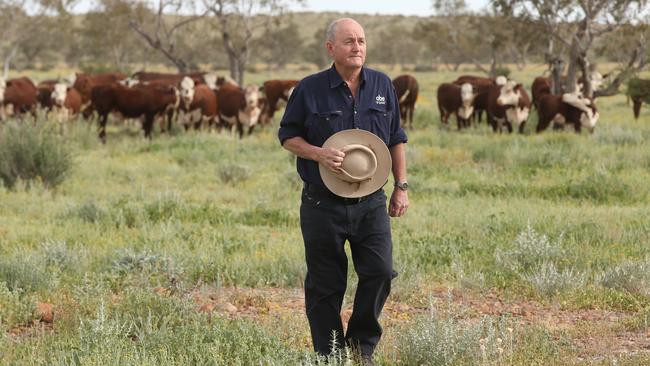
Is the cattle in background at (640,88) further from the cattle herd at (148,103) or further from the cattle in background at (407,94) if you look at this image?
the cattle herd at (148,103)

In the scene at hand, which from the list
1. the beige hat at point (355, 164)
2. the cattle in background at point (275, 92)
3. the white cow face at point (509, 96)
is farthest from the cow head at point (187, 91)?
the beige hat at point (355, 164)

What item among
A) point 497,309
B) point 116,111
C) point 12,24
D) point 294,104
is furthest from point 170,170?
point 12,24

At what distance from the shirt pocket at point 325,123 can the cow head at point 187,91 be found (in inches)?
713

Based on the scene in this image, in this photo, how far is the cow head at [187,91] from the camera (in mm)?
22719

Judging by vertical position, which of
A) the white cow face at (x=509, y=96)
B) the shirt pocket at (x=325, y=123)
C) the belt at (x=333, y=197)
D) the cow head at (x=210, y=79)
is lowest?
the cow head at (x=210, y=79)

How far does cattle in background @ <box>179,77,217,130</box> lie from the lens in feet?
75.1

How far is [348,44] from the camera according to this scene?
16.0ft

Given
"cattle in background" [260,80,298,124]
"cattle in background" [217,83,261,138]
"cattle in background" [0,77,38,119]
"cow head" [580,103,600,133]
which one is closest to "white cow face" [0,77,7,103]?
"cattle in background" [0,77,38,119]

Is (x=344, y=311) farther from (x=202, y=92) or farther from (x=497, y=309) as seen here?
(x=202, y=92)

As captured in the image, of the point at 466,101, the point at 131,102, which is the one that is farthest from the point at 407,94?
the point at 131,102

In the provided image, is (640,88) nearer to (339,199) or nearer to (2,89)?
(2,89)

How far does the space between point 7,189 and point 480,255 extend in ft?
24.3

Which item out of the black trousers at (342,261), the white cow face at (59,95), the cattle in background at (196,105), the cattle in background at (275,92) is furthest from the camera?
the cattle in background at (275,92)

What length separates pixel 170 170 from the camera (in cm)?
1498
